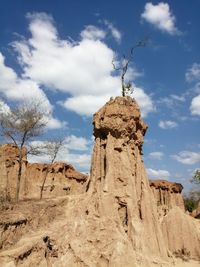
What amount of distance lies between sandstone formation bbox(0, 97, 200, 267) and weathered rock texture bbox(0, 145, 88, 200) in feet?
73.4

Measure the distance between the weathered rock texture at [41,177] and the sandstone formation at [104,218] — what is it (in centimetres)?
2236

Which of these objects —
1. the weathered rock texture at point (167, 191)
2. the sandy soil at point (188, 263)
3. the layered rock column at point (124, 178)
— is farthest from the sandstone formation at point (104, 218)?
the weathered rock texture at point (167, 191)

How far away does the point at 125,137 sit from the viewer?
1861 cm

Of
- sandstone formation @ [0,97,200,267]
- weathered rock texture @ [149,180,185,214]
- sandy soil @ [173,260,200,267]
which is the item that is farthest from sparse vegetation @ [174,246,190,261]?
weathered rock texture @ [149,180,185,214]

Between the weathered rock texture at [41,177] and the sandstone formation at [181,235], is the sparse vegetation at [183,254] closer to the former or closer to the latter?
the sandstone formation at [181,235]

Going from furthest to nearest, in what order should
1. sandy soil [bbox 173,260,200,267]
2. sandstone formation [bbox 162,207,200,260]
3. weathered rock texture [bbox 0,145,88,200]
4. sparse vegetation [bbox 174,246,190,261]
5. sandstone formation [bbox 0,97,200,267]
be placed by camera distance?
weathered rock texture [bbox 0,145,88,200]
sandstone formation [bbox 162,207,200,260]
sparse vegetation [bbox 174,246,190,261]
sandy soil [bbox 173,260,200,267]
sandstone formation [bbox 0,97,200,267]

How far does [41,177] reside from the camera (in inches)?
1854

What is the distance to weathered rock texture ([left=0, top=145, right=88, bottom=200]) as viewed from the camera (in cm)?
4134

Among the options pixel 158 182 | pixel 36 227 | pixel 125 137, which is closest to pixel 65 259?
pixel 36 227

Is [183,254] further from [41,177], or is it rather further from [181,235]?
[41,177]

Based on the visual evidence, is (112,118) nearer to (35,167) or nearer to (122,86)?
(122,86)

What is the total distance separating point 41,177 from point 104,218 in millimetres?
31653

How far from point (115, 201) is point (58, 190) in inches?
1241

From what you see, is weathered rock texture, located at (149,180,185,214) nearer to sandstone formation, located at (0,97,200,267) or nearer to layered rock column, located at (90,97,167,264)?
sandstone formation, located at (0,97,200,267)
